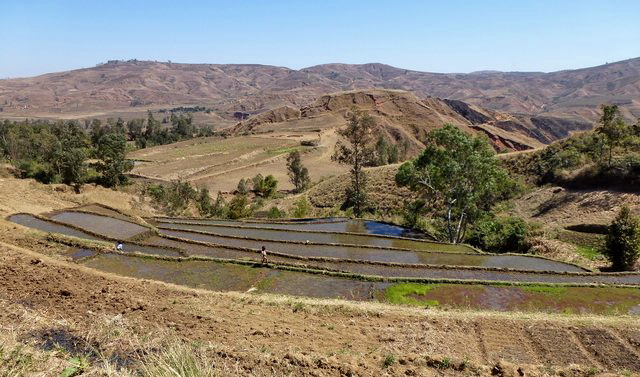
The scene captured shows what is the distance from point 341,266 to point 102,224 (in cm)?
1807

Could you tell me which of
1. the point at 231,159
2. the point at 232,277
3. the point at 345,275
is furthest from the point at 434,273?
the point at 231,159

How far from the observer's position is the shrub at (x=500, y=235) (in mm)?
29438

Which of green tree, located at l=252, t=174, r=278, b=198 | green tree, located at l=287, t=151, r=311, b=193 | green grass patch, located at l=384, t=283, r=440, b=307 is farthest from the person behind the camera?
green tree, located at l=287, t=151, r=311, b=193

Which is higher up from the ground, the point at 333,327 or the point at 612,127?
the point at 612,127

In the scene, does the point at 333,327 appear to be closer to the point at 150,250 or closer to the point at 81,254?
the point at 150,250

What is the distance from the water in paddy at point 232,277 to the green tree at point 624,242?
13511mm

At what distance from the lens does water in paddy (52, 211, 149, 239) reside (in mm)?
28688

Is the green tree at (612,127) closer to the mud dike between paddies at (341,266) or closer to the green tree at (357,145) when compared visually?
the mud dike between paddies at (341,266)

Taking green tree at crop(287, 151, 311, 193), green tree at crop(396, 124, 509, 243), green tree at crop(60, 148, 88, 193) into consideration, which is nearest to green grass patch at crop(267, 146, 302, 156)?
green tree at crop(287, 151, 311, 193)

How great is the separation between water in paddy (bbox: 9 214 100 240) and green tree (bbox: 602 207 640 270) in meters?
30.1

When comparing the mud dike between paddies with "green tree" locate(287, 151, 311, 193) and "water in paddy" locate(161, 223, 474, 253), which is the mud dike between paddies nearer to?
"water in paddy" locate(161, 223, 474, 253)

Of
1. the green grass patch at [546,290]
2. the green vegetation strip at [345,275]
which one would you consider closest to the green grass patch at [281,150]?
the green vegetation strip at [345,275]

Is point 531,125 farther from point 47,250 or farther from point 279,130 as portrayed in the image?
point 47,250

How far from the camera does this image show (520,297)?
19031 millimetres
